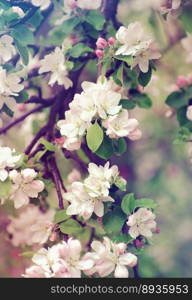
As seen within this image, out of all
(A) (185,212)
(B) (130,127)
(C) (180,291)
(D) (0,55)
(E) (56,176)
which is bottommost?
(A) (185,212)

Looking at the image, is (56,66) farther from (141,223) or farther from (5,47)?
(141,223)

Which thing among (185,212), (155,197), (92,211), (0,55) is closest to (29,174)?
(92,211)

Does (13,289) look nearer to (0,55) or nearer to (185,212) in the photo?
(0,55)

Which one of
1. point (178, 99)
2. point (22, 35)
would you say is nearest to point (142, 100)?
point (178, 99)

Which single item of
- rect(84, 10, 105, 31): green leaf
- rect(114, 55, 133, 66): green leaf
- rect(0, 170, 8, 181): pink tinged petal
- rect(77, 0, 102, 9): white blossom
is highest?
rect(77, 0, 102, 9): white blossom

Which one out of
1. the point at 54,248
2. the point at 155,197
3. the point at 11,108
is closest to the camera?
the point at 54,248

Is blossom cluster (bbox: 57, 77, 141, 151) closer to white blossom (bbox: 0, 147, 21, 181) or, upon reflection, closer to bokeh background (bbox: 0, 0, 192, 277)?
white blossom (bbox: 0, 147, 21, 181)

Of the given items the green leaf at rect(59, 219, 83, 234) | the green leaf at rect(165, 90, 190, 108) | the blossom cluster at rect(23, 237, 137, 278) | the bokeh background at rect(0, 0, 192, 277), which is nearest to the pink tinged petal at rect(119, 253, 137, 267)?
the blossom cluster at rect(23, 237, 137, 278)
